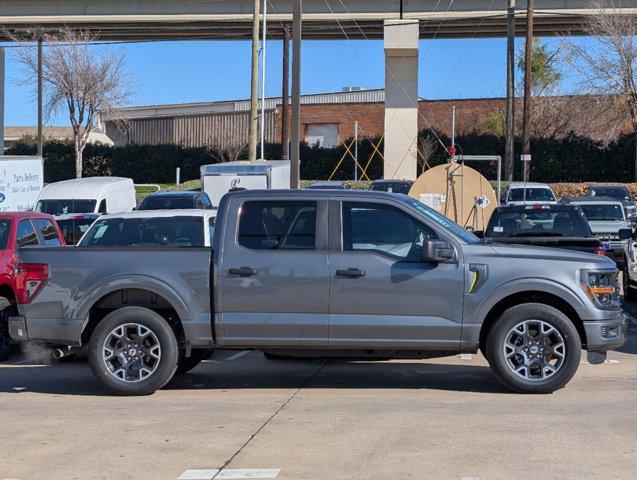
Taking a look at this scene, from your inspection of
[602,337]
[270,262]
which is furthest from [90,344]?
[602,337]

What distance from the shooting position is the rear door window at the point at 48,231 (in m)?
14.6

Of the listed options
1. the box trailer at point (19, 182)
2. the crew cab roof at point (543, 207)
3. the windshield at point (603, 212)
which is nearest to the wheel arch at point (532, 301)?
the crew cab roof at point (543, 207)

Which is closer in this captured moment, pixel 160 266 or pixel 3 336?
pixel 160 266

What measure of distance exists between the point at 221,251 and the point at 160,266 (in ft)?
2.00

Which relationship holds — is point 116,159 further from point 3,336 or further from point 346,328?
point 346,328

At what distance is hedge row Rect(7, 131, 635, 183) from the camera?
5341cm

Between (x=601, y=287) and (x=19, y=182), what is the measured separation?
19.5 metres

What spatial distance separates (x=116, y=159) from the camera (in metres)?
63.5

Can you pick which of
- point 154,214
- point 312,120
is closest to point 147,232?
point 154,214

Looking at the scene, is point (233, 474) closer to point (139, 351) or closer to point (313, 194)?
point (139, 351)

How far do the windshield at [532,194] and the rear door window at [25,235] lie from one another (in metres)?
22.5

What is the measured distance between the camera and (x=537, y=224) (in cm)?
1591

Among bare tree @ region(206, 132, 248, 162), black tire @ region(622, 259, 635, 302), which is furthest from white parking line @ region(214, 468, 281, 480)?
bare tree @ region(206, 132, 248, 162)

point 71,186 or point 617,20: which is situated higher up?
point 617,20
